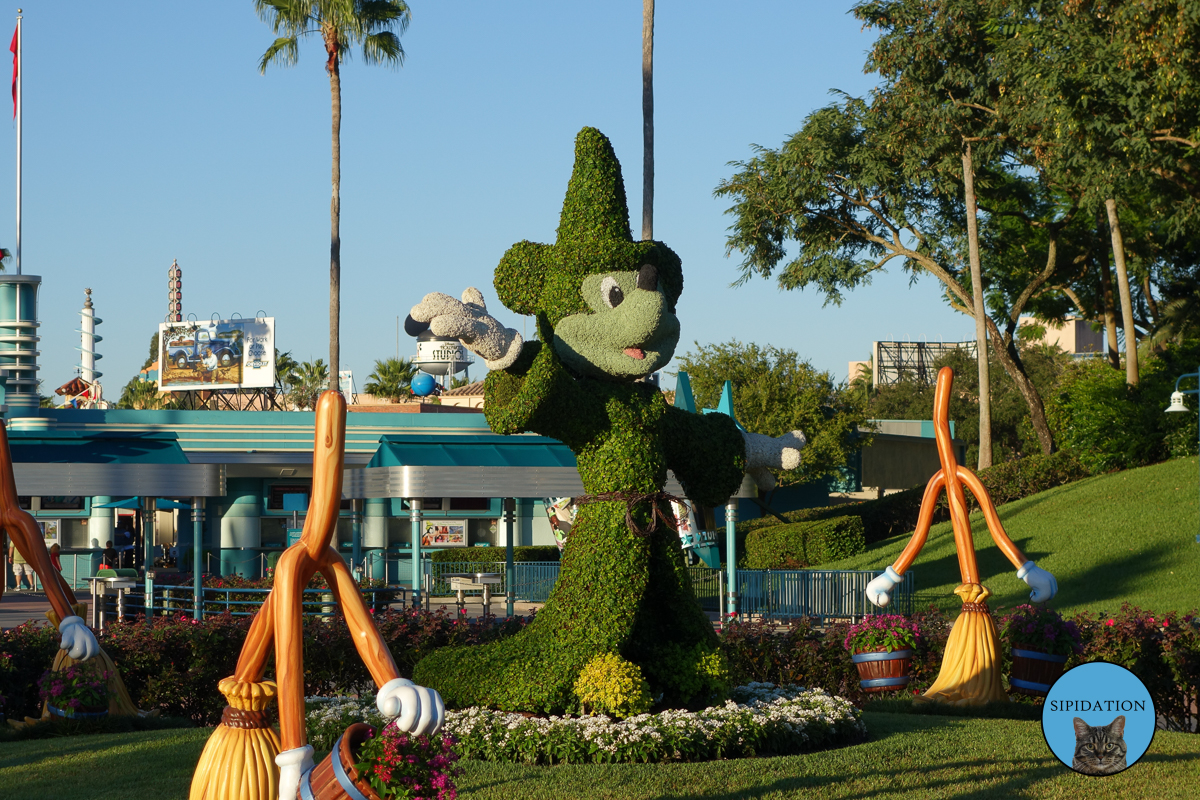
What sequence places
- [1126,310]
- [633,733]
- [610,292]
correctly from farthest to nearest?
[1126,310] < [610,292] < [633,733]

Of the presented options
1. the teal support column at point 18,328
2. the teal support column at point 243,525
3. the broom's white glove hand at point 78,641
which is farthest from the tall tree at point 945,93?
the broom's white glove hand at point 78,641

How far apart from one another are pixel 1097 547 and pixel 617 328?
17.7m

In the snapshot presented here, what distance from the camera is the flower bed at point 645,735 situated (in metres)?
7.82

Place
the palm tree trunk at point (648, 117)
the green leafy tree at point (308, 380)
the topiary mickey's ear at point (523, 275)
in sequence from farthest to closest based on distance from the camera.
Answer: the green leafy tree at point (308, 380) < the palm tree trunk at point (648, 117) < the topiary mickey's ear at point (523, 275)

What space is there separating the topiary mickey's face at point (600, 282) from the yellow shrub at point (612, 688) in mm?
2158

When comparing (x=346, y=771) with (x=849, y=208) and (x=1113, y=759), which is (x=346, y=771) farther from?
(x=849, y=208)

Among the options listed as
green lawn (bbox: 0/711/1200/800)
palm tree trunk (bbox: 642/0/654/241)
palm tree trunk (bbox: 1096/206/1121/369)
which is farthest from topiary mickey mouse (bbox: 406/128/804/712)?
palm tree trunk (bbox: 1096/206/1121/369)

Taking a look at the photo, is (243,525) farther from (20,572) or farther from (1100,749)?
(1100,749)

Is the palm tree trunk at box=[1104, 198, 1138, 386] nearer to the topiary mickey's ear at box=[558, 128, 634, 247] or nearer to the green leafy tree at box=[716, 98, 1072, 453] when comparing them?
the green leafy tree at box=[716, 98, 1072, 453]

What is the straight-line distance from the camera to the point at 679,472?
366 inches

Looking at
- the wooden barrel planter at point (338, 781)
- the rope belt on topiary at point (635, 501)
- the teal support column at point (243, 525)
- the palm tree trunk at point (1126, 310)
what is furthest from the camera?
the palm tree trunk at point (1126, 310)

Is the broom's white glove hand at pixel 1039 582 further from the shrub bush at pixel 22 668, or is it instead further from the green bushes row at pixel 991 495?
the green bushes row at pixel 991 495

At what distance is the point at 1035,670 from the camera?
1031 cm

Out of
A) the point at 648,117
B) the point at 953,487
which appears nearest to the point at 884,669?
the point at 953,487
